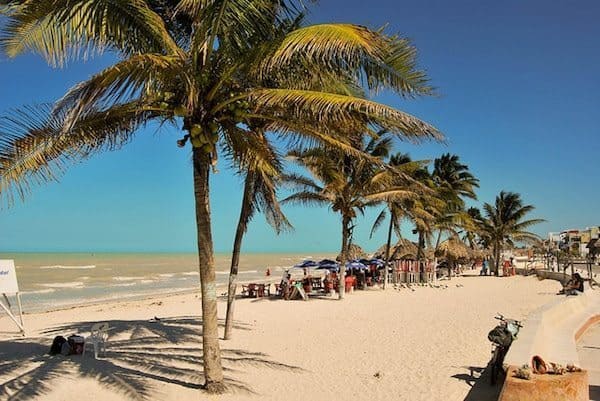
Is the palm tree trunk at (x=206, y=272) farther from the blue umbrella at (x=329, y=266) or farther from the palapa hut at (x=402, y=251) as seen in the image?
the palapa hut at (x=402, y=251)

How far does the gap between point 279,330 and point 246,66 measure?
7.38 m

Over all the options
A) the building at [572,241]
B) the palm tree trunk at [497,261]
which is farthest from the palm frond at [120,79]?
the palm tree trunk at [497,261]

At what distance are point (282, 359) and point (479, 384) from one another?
10.9 ft

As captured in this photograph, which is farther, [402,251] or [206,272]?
[402,251]

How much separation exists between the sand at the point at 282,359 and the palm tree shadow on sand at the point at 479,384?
19 mm

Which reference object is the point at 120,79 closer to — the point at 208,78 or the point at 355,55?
the point at 208,78

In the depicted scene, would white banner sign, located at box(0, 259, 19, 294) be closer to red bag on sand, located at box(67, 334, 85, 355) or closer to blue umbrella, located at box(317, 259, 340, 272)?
red bag on sand, located at box(67, 334, 85, 355)

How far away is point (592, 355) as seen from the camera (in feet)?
26.8

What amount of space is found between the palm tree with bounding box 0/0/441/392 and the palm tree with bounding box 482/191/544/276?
38409mm

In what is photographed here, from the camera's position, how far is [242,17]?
5500 millimetres

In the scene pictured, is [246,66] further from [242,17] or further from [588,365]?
[588,365]

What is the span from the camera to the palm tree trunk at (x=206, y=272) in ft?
20.7

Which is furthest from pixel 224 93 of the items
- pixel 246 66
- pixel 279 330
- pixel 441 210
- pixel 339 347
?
pixel 441 210

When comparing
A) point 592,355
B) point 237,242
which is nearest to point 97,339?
point 237,242
